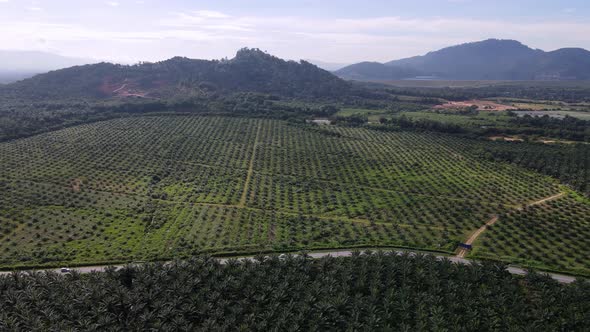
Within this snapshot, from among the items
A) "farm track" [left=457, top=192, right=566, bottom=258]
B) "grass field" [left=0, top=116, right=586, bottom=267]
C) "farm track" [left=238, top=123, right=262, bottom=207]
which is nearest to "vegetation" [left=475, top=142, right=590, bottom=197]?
"grass field" [left=0, top=116, right=586, bottom=267]

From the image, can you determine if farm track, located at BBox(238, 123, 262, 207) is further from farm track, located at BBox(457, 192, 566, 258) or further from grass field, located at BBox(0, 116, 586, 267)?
farm track, located at BBox(457, 192, 566, 258)

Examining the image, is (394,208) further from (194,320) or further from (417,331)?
(194,320)

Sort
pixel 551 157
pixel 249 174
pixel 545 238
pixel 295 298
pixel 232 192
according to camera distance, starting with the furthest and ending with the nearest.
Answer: pixel 551 157, pixel 249 174, pixel 232 192, pixel 545 238, pixel 295 298

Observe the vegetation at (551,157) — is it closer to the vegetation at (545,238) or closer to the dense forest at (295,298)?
the vegetation at (545,238)

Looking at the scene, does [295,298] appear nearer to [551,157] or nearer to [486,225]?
[486,225]

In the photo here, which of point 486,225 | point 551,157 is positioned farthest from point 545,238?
point 551,157
